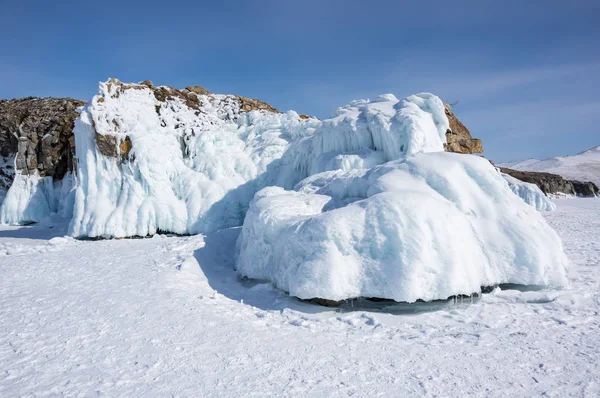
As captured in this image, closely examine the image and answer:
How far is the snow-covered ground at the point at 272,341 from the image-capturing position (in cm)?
412

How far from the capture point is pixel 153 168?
15.1 meters

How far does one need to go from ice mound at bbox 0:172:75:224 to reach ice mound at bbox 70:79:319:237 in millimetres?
6642

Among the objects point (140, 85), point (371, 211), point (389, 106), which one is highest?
point (140, 85)

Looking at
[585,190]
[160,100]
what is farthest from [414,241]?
[585,190]

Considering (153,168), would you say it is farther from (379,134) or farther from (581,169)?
(581,169)

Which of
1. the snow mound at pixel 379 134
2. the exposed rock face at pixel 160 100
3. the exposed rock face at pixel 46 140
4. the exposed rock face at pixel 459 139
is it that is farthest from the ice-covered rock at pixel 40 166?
the exposed rock face at pixel 459 139

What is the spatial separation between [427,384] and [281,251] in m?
4.10

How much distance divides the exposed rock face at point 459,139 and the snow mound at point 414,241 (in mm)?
7233

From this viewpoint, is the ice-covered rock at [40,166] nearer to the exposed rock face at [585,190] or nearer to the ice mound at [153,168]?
the ice mound at [153,168]

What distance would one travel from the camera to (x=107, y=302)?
6797 millimetres

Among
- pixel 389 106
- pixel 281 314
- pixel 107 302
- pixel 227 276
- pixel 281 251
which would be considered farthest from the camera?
pixel 389 106

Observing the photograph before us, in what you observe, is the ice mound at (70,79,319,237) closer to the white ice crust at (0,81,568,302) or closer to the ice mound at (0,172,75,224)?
the white ice crust at (0,81,568,302)

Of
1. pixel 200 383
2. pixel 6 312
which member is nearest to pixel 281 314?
pixel 200 383

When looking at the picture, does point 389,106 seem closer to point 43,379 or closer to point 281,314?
point 281,314
